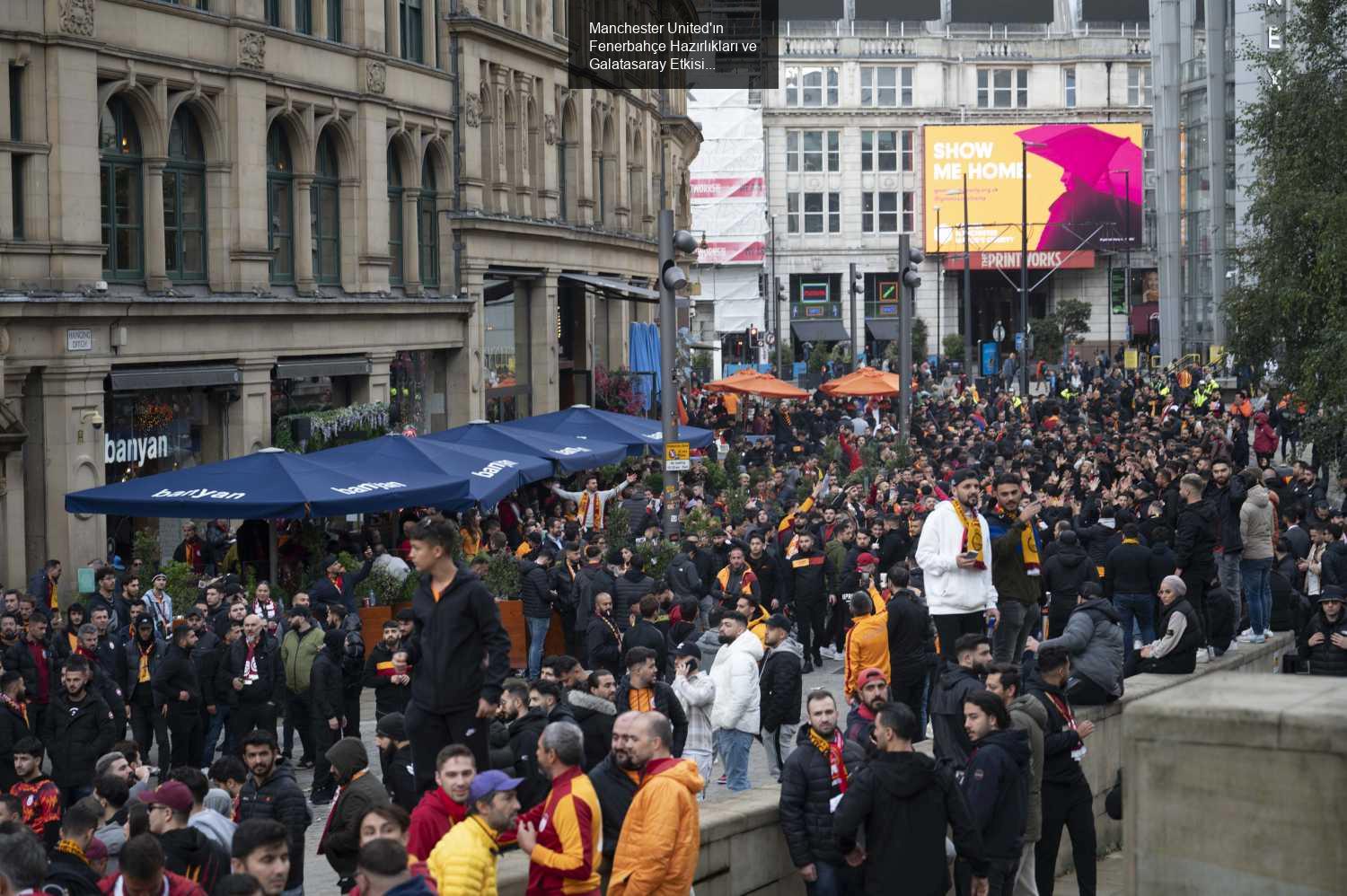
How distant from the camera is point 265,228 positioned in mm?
30500

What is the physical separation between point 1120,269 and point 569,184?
2007 inches

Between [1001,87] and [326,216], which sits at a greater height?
[1001,87]

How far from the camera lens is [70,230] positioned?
25422 millimetres

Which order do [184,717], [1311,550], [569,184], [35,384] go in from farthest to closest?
[569,184], [35,384], [1311,550], [184,717]

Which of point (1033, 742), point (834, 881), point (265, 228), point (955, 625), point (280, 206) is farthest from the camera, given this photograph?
point (280, 206)

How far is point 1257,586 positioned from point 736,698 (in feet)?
23.4

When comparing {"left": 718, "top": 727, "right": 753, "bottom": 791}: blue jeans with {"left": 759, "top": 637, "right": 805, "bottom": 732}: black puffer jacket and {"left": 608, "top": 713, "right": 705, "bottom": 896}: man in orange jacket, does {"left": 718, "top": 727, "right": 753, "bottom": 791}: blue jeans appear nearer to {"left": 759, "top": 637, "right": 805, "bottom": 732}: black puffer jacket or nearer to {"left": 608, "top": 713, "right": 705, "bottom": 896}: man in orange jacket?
{"left": 759, "top": 637, "right": 805, "bottom": 732}: black puffer jacket

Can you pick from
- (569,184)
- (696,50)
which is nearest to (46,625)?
(569,184)

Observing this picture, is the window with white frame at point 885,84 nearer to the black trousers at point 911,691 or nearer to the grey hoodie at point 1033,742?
the black trousers at point 911,691

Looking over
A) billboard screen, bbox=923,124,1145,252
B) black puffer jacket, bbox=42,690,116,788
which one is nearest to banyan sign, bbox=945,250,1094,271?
billboard screen, bbox=923,124,1145,252

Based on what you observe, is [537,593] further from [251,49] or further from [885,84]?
[885,84]

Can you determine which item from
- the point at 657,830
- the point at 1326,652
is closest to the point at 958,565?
the point at 1326,652

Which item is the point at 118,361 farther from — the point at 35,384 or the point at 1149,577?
the point at 1149,577

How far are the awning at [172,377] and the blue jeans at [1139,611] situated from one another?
15158 millimetres
